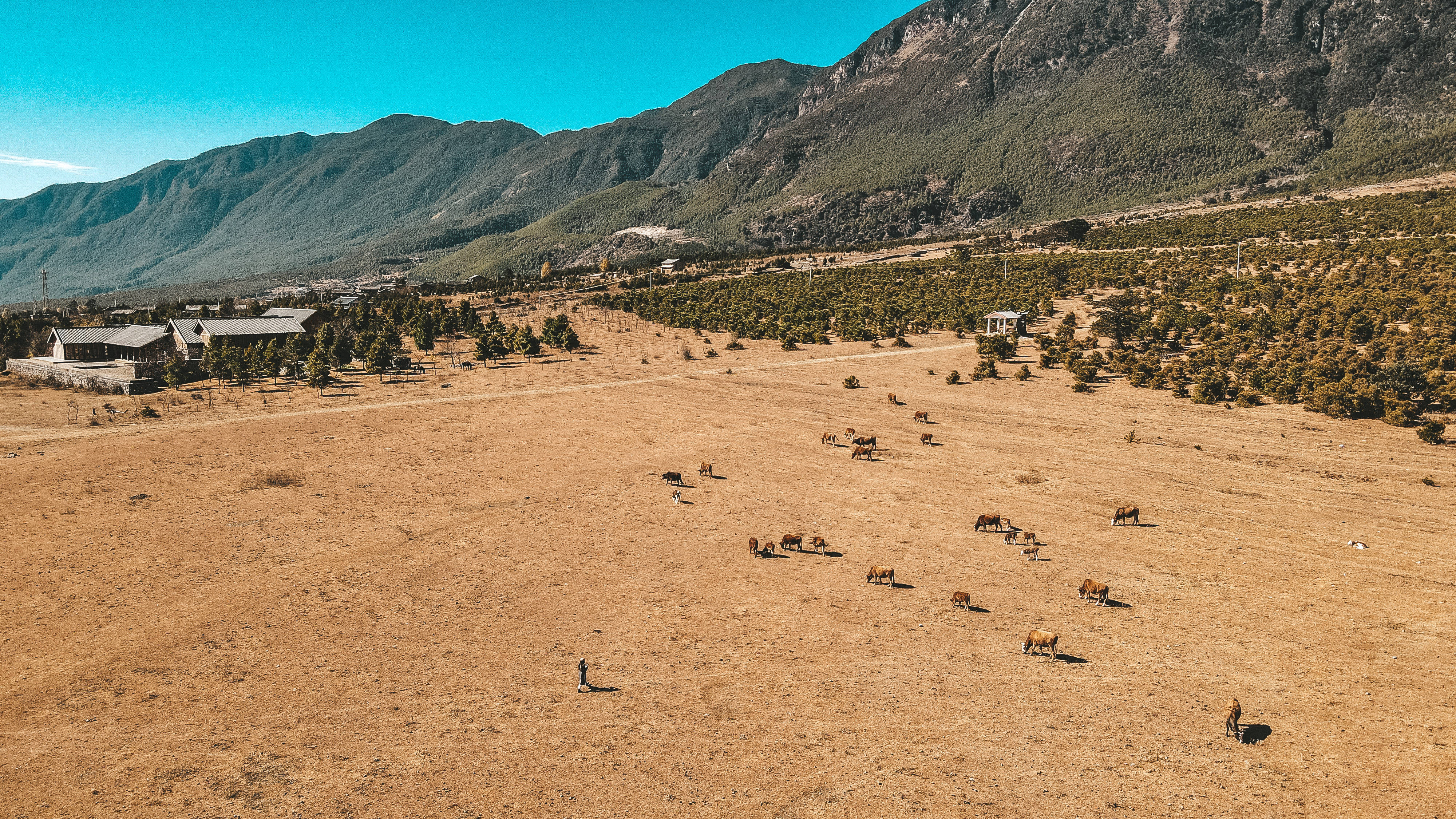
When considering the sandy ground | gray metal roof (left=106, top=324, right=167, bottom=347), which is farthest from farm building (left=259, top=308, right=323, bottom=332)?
the sandy ground

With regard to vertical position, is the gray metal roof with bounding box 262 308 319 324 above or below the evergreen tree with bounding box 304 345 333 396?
above

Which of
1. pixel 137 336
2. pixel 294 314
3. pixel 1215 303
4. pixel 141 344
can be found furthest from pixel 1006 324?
pixel 137 336

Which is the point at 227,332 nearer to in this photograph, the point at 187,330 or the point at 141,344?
the point at 187,330

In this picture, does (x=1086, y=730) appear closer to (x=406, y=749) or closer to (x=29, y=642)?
(x=406, y=749)

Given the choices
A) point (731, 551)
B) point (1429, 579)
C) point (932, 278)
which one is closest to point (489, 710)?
point (731, 551)

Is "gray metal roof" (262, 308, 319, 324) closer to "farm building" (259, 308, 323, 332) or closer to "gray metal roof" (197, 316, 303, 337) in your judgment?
"farm building" (259, 308, 323, 332)

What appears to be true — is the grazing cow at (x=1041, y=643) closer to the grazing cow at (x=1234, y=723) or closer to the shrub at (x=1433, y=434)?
the grazing cow at (x=1234, y=723)

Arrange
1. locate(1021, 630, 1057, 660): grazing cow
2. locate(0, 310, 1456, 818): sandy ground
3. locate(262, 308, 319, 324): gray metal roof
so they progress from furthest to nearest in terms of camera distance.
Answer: locate(262, 308, 319, 324): gray metal roof
locate(1021, 630, 1057, 660): grazing cow
locate(0, 310, 1456, 818): sandy ground
